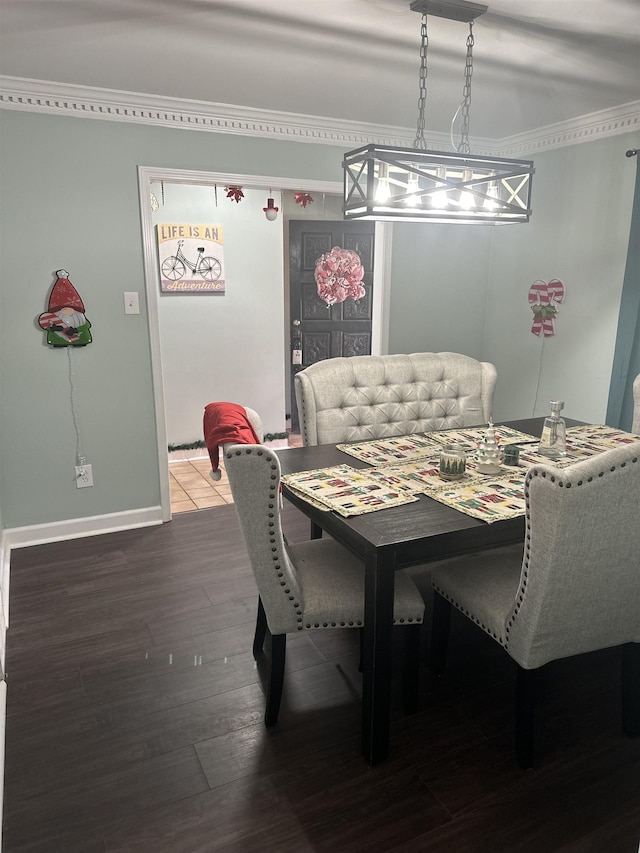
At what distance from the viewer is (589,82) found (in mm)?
2896

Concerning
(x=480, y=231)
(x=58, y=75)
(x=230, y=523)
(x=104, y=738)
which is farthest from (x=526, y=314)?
(x=104, y=738)

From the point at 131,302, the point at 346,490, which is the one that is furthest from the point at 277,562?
the point at 131,302

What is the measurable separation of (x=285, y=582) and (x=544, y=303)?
304 cm

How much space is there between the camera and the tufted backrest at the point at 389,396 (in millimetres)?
2846

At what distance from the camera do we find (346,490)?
2.02 m

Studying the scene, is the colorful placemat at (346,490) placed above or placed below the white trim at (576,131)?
below

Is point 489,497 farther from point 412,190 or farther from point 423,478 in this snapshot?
point 412,190

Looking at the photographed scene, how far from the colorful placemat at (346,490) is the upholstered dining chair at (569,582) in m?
0.37

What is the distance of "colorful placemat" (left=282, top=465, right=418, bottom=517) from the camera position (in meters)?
1.88

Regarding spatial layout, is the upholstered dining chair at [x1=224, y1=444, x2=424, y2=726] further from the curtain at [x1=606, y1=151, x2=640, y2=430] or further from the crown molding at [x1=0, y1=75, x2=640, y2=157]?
the crown molding at [x1=0, y1=75, x2=640, y2=157]

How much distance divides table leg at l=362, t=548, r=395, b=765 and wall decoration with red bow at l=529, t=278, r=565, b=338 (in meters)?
2.90

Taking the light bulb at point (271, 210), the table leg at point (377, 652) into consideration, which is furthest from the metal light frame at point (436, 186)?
the light bulb at point (271, 210)

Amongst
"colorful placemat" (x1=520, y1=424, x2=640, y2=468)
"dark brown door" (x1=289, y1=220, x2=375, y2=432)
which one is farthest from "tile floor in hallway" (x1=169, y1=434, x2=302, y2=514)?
"colorful placemat" (x1=520, y1=424, x2=640, y2=468)

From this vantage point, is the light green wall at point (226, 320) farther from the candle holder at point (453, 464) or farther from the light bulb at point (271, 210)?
the candle holder at point (453, 464)
